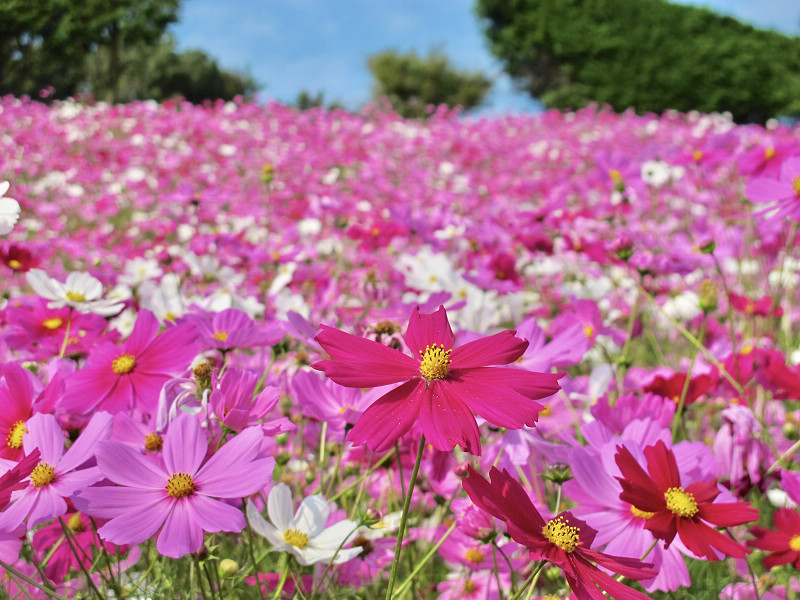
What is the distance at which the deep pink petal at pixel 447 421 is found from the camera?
531mm

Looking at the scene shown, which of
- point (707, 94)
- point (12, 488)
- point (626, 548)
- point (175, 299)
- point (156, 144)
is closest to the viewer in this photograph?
point (12, 488)

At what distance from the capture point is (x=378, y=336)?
0.95 m

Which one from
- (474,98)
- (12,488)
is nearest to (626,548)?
(12,488)

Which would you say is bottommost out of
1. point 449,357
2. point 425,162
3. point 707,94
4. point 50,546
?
point 50,546

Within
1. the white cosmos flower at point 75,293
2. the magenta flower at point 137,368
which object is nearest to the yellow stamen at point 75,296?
the white cosmos flower at point 75,293

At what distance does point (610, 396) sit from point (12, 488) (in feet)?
3.46

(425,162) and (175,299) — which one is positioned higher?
(425,162)

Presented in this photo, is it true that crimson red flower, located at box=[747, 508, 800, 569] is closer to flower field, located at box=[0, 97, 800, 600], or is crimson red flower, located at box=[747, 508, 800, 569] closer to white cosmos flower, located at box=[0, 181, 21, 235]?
flower field, located at box=[0, 97, 800, 600]

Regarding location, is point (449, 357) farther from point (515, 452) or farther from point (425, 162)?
point (425, 162)

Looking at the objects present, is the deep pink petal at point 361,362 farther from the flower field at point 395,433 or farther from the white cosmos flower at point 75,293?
the white cosmos flower at point 75,293

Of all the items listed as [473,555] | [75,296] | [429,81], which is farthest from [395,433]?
[429,81]

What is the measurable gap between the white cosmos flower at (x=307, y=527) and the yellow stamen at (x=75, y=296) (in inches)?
18.8

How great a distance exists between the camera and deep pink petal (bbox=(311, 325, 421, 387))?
0.57 metres

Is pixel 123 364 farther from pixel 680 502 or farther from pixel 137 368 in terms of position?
pixel 680 502
